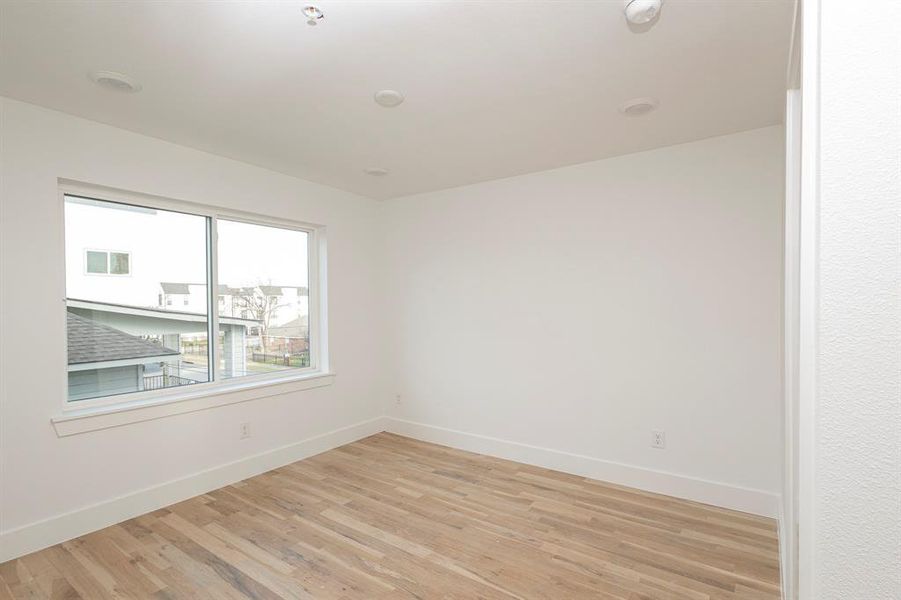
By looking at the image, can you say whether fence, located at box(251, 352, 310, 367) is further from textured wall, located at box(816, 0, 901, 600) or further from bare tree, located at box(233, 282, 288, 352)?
textured wall, located at box(816, 0, 901, 600)

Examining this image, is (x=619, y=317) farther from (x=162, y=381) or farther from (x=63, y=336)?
(x=63, y=336)

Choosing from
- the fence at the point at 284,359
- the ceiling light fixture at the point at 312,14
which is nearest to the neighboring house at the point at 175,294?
the fence at the point at 284,359

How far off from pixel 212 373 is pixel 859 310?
393cm

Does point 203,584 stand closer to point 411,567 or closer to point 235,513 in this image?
point 235,513

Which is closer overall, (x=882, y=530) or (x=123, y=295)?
(x=882, y=530)

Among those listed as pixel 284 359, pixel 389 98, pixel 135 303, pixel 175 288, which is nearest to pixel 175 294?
pixel 175 288

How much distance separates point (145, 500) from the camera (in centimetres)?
290

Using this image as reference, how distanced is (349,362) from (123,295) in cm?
205

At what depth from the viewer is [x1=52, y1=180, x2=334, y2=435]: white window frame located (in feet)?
8.98

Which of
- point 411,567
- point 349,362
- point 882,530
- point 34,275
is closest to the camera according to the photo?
point 882,530

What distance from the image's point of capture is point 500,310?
401cm

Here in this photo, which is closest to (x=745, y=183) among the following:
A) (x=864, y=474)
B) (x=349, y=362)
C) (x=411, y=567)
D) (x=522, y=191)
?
(x=522, y=191)

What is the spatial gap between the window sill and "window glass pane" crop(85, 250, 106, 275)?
93 centimetres

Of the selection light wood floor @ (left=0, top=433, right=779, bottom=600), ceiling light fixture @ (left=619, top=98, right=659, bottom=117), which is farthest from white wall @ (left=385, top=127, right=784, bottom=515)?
ceiling light fixture @ (left=619, top=98, right=659, bottom=117)
